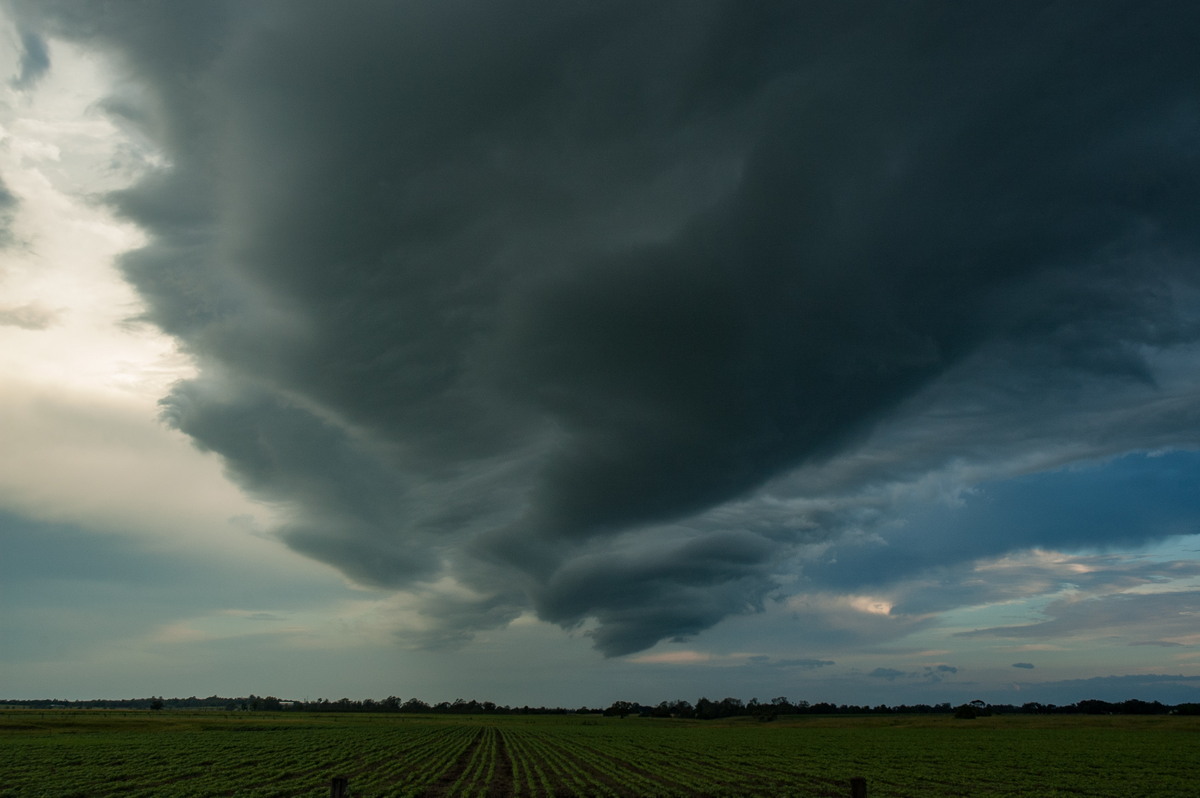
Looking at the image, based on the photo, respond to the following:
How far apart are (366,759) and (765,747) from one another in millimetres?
50735

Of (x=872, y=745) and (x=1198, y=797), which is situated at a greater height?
(x=1198, y=797)

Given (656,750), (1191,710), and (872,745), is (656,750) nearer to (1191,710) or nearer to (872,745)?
(872,745)

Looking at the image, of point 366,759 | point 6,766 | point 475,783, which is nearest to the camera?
point 475,783

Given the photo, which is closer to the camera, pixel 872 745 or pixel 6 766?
pixel 6 766

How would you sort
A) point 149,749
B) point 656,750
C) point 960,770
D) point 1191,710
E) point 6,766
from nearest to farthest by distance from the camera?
point 6,766 → point 960,770 → point 149,749 → point 656,750 → point 1191,710

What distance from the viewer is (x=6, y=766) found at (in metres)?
50.0

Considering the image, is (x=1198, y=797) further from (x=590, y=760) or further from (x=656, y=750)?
(x=656, y=750)

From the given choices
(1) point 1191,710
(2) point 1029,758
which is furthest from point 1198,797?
(1) point 1191,710

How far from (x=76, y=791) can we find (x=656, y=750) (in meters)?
58.9

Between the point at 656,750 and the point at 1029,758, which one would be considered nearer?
the point at 1029,758

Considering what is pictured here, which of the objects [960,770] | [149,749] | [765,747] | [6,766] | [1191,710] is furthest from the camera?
[1191,710]

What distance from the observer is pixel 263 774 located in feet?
156

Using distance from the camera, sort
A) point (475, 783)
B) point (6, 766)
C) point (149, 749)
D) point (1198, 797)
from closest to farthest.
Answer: point (1198, 797) < point (475, 783) < point (6, 766) < point (149, 749)

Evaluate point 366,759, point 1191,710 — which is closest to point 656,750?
point 366,759
